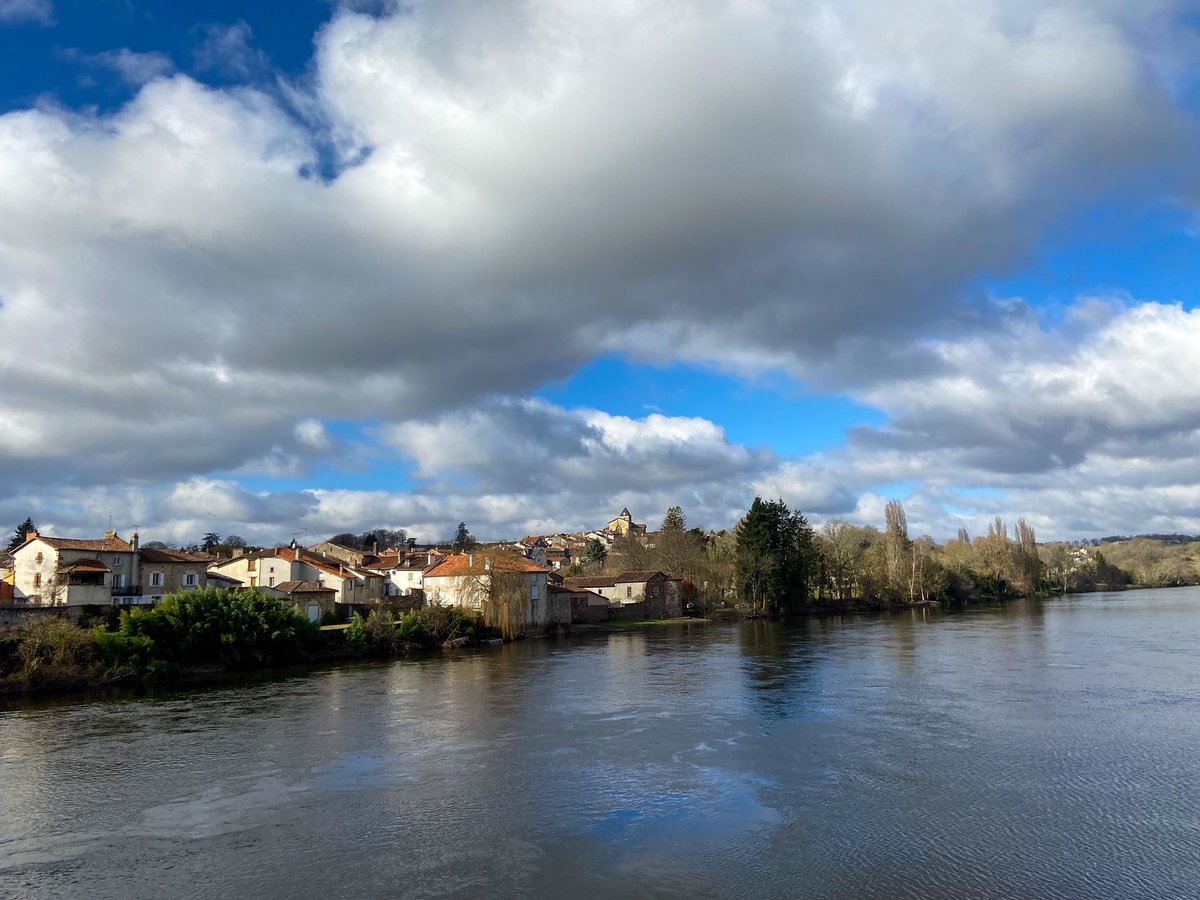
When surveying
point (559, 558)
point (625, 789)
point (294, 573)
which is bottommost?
point (625, 789)

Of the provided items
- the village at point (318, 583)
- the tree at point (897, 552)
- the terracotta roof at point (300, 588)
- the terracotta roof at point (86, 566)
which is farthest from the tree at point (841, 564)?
the terracotta roof at point (86, 566)

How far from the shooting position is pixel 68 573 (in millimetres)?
50656

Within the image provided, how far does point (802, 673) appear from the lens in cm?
3928

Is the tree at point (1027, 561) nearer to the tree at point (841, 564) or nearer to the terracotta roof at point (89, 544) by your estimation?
the tree at point (841, 564)

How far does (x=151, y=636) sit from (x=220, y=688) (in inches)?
262

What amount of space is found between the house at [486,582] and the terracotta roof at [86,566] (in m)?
22.7

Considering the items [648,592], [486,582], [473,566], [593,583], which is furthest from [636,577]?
[486,582]

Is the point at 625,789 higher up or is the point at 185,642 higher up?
the point at 185,642

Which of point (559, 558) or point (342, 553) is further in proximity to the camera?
point (559, 558)

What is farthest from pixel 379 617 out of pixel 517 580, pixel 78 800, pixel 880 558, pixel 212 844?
pixel 880 558

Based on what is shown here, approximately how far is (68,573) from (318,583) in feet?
76.0

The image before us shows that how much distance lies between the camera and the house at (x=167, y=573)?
57.4m

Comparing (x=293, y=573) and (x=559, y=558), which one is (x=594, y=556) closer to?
(x=559, y=558)

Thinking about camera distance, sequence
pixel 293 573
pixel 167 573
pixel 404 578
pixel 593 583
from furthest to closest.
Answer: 1. pixel 593 583
2. pixel 404 578
3. pixel 293 573
4. pixel 167 573
